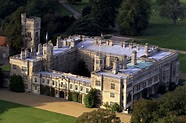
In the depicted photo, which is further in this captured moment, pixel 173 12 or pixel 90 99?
pixel 173 12

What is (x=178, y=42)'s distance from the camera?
111750 millimetres

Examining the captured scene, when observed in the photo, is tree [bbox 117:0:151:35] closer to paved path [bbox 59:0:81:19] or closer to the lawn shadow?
paved path [bbox 59:0:81:19]

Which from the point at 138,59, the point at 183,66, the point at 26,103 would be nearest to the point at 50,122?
the point at 26,103

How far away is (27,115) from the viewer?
67.5 m

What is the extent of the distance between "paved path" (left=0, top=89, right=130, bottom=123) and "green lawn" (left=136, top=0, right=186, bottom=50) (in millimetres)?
40287

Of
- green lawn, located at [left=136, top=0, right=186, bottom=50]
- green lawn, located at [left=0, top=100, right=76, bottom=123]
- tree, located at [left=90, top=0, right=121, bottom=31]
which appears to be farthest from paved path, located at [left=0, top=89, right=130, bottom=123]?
tree, located at [left=90, top=0, right=121, bottom=31]

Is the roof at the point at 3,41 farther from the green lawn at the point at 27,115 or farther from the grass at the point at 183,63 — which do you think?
the grass at the point at 183,63

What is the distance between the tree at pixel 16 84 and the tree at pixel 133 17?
44.3 metres

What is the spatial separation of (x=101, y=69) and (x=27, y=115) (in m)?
12.7

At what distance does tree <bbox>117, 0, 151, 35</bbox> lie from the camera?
116000 mm

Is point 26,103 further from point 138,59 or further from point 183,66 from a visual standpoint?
point 183,66

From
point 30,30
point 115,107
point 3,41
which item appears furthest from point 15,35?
point 115,107

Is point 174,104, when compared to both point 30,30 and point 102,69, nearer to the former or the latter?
point 102,69

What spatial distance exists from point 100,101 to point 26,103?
10.3 m
